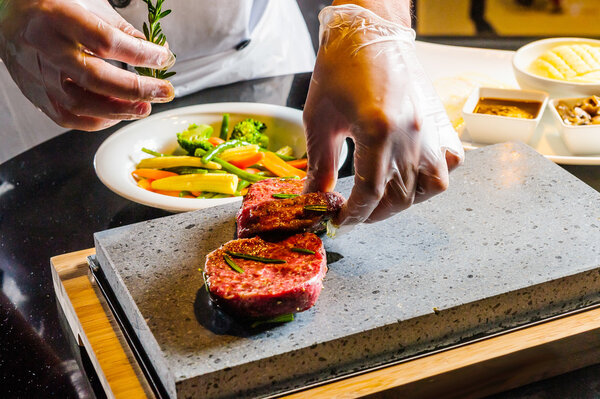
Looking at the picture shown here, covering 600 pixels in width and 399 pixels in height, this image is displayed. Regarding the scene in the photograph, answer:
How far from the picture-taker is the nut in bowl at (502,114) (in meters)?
2.31

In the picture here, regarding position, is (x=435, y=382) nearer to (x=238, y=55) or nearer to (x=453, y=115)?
(x=453, y=115)

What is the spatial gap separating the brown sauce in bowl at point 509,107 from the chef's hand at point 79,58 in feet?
4.89

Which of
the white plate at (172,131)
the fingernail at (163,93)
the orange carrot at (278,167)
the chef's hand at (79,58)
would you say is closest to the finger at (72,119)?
the chef's hand at (79,58)

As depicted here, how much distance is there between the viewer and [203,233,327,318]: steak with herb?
1.18 metres

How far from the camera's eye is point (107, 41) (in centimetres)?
130

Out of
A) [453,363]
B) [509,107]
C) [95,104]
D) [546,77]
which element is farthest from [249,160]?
[546,77]

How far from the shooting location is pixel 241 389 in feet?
3.79

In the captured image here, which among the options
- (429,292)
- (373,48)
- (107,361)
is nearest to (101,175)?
(107,361)

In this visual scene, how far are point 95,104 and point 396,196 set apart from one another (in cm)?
73

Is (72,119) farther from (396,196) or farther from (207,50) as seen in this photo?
(207,50)

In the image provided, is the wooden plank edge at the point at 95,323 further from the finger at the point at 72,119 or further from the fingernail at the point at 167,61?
the fingernail at the point at 167,61

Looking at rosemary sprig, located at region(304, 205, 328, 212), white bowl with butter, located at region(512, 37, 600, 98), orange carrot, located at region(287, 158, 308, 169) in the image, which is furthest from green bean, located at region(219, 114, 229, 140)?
white bowl with butter, located at region(512, 37, 600, 98)

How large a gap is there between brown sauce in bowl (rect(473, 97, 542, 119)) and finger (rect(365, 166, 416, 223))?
1.19m

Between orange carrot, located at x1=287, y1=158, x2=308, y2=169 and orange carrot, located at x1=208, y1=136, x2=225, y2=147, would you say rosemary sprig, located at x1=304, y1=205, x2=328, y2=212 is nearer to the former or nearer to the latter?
orange carrot, located at x1=287, y1=158, x2=308, y2=169
